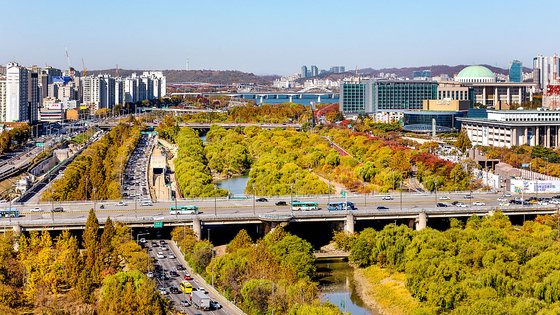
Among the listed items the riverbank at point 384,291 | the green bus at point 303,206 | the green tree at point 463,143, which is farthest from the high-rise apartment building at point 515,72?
the riverbank at point 384,291

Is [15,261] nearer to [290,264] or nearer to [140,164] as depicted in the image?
[290,264]

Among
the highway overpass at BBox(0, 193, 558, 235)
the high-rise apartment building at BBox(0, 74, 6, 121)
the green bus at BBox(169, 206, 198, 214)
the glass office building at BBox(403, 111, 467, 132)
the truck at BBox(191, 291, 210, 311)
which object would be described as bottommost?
the truck at BBox(191, 291, 210, 311)

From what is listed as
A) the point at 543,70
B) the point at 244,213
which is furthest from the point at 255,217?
the point at 543,70

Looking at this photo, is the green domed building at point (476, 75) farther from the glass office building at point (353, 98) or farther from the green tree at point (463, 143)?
the green tree at point (463, 143)

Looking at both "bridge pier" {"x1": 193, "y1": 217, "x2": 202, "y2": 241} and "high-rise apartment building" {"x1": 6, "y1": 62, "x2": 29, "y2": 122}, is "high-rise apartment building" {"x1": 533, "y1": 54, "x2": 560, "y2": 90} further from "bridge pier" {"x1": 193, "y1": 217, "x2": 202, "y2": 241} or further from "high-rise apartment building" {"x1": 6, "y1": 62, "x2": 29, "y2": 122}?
"bridge pier" {"x1": 193, "y1": 217, "x2": 202, "y2": 241}

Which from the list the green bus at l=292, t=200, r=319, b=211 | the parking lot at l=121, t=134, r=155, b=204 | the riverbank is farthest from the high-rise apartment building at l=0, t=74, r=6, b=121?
the riverbank

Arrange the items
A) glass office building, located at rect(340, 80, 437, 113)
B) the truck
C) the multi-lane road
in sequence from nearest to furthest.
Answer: the truck → the multi-lane road → glass office building, located at rect(340, 80, 437, 113)

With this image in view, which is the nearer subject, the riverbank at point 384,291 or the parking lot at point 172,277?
the parking lot at point 172,277

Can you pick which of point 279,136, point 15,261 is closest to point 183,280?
point 15,261
